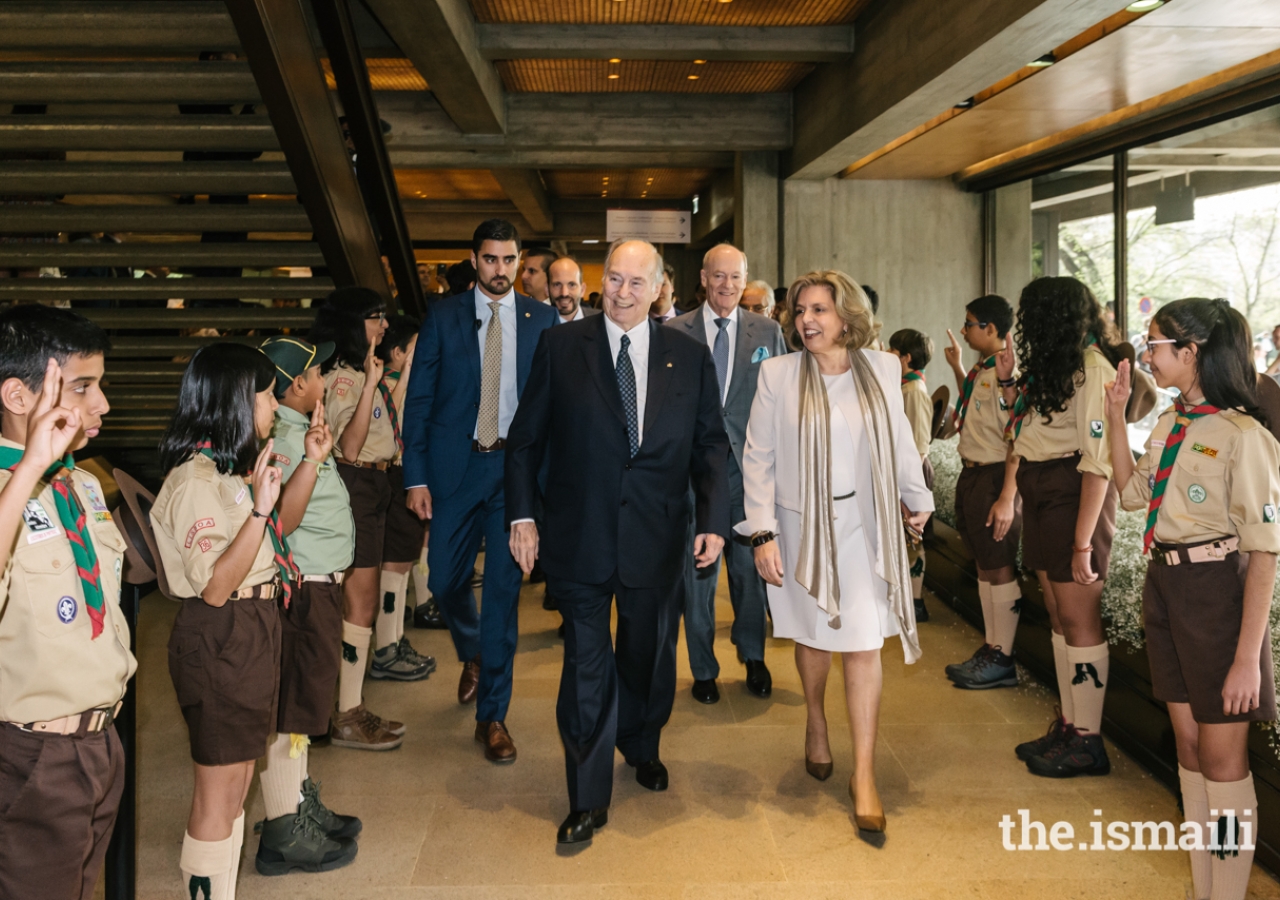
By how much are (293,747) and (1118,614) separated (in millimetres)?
3232

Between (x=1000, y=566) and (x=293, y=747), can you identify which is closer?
(x=293, y=747)

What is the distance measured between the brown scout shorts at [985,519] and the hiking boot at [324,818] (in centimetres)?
293

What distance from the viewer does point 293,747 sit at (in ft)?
9.25

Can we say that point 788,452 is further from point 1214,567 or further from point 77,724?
point 77,724

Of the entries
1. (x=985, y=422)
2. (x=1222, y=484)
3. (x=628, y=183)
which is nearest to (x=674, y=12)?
(x=985, y=422)

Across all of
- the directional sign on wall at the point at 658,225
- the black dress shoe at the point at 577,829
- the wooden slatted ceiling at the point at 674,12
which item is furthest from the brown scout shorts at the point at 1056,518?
the directional sign on wall at the point at 658,225

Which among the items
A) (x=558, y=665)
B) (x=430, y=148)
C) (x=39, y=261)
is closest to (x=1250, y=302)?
(x=558, y=665)

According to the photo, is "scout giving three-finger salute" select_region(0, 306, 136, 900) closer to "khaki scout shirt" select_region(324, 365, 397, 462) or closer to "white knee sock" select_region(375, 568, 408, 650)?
"khaki scout shirt" select_region(324, 365, 397, 462)

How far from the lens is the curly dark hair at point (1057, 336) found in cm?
356

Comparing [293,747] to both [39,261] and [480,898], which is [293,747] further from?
[39,261]

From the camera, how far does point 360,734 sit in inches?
148

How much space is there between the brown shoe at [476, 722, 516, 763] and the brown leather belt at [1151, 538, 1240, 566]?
91.9 inches

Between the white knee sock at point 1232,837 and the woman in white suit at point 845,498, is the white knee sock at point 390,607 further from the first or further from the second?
the white knee sock at point 1232,837

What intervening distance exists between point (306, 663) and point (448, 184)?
13471 millimetres
